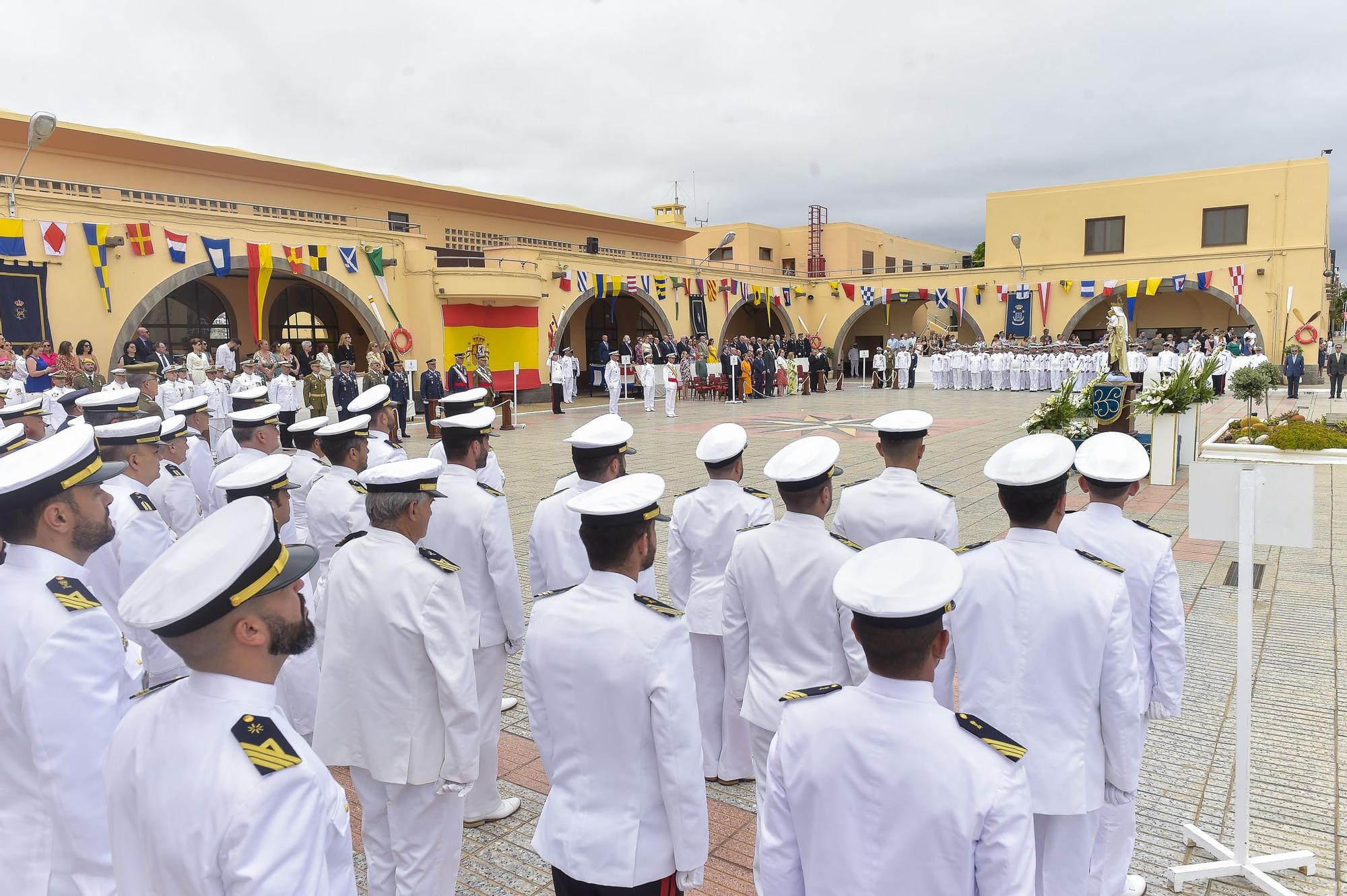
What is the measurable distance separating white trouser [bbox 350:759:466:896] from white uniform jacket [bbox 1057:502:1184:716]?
2591 mm

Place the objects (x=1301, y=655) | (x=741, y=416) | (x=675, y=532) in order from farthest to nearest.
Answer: (x=741, y=416) < (x=1301, y=655) < (x=675, y=532)

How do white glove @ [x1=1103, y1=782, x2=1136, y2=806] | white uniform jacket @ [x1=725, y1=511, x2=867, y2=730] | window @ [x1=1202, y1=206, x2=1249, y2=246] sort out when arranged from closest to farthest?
white glove @ [x1=1103, y1=782, x2=1136, y2=806] → white uniform jacket @ [x1=725, y1=511, x2=867, y2=730] → window @ [x1=1202, y1=206, x2=1249, y2=246]

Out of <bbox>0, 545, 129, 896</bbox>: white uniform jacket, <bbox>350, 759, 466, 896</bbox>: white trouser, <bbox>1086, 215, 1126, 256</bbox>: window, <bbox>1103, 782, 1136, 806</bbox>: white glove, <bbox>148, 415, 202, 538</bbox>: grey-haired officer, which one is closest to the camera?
<bbox>0, 545, 129, 896</bbox>: white uniform jacket

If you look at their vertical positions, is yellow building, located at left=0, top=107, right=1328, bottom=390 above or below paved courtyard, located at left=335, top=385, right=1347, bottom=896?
above

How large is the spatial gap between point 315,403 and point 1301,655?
52.0ft

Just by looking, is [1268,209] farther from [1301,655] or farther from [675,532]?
[675,532]

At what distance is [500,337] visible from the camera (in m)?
24.4

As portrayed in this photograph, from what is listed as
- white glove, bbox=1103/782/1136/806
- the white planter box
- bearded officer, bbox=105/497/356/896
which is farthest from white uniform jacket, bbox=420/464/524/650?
the white planter box

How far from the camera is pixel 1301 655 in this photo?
18.1ft

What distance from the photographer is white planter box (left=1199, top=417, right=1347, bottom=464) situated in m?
12.3

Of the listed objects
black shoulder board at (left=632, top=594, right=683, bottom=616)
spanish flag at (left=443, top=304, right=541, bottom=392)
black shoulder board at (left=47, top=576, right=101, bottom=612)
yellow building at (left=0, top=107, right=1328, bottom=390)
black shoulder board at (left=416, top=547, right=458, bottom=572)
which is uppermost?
yellow building at (left=0, top=107, right=1328, bottom=390)

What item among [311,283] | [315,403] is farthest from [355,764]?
[311,283]

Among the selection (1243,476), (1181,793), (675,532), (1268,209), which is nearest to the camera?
(1243,476)

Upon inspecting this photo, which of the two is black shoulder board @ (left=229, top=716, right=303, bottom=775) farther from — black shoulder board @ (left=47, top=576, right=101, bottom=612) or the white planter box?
the white planter box
